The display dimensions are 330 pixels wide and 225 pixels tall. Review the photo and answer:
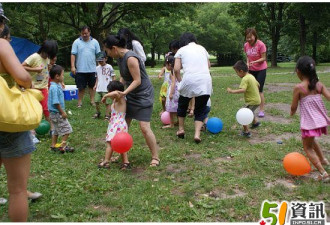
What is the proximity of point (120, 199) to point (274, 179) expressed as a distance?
1.94m

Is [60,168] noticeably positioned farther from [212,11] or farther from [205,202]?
[212,11]

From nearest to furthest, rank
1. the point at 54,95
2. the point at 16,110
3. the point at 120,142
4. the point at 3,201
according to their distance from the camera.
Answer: the point at 16,110
the point at 3,201
the point at 120,142
the point at 54,95

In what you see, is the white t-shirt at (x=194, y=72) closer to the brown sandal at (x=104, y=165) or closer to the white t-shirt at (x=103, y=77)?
the brown sandal at (x=104, y=165)

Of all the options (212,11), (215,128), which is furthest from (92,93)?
(212,11)

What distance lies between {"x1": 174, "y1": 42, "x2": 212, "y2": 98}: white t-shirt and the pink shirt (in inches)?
77.7

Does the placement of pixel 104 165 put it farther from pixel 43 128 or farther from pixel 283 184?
pixel 283 184

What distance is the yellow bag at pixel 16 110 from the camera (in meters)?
2.47

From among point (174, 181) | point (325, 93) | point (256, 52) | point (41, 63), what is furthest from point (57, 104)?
point (256, 52)

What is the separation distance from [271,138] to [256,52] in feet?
7.06

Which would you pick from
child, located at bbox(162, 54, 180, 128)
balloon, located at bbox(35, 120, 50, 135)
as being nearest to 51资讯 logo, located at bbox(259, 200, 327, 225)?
child, located at bbox(162, 54, 180, 128)

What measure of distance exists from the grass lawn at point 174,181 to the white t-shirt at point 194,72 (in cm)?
91

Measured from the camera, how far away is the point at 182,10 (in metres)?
15.4

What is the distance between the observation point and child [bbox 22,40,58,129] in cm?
596

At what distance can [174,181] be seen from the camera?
423 cm
